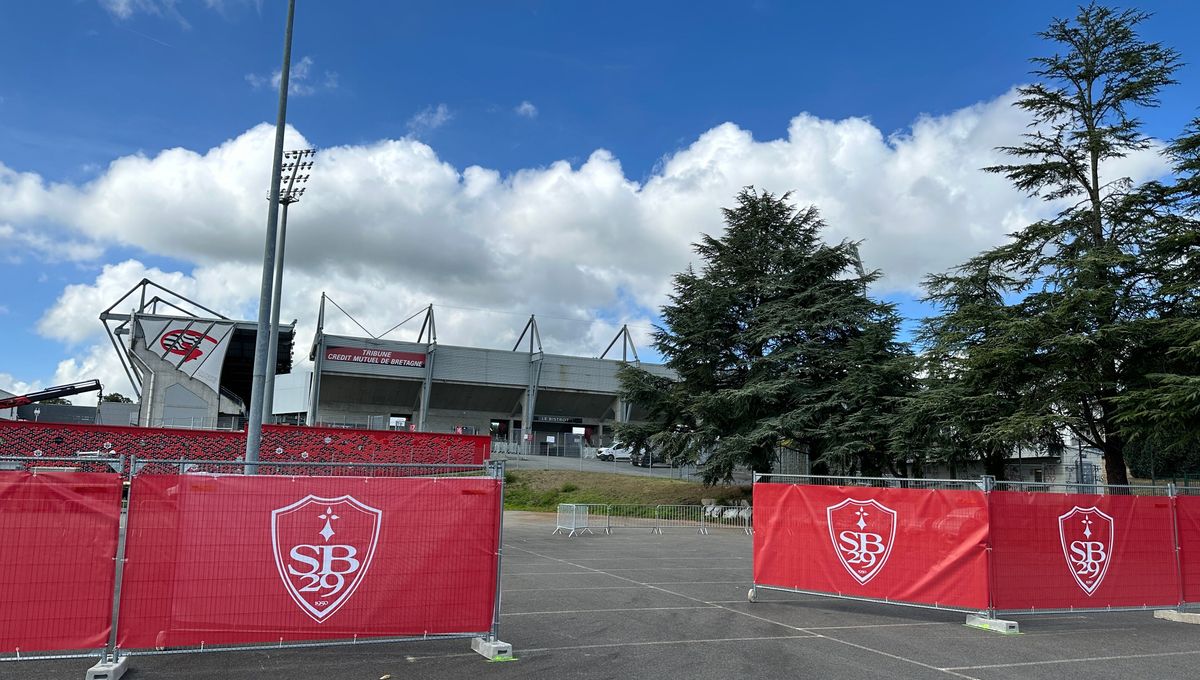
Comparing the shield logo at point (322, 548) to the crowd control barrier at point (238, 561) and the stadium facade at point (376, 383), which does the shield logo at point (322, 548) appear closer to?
the crowd control barrier at point (238, 561)

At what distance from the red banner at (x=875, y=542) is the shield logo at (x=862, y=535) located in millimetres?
13

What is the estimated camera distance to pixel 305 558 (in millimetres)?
7520

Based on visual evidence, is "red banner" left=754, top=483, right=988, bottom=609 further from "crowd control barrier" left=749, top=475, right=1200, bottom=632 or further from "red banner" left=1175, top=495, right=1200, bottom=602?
"red banner" left=1175, top=495, right=1200, bottom=602

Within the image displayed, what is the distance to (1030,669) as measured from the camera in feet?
26.5

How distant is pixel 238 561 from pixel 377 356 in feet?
195

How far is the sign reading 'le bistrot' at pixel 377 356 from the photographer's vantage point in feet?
210

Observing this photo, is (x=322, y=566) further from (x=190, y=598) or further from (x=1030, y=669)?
(x=1030, y=669)

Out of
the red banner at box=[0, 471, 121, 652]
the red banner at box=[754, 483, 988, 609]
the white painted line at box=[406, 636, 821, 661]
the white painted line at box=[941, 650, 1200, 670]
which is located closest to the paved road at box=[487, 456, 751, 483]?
the red banner at box=[754, 483, 988, 609]

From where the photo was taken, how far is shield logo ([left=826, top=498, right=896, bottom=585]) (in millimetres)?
10828

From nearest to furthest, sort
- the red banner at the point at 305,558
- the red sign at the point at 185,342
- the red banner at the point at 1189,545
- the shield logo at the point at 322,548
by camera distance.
A: the red banner at the point at 305,558 < the shield logo at the point at 322,548 < the red banner at the point at 1189,545 < the red sign at the point at 185,342

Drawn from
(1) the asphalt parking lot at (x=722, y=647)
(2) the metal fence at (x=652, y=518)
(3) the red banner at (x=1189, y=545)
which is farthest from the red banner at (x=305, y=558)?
(2) the metal fence at (x=652, y=518)

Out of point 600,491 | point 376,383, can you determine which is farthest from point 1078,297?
point 376,383

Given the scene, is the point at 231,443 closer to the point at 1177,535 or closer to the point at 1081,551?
the point at 1081,551

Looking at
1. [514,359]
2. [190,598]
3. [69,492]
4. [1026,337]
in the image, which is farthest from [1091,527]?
[514,359]
